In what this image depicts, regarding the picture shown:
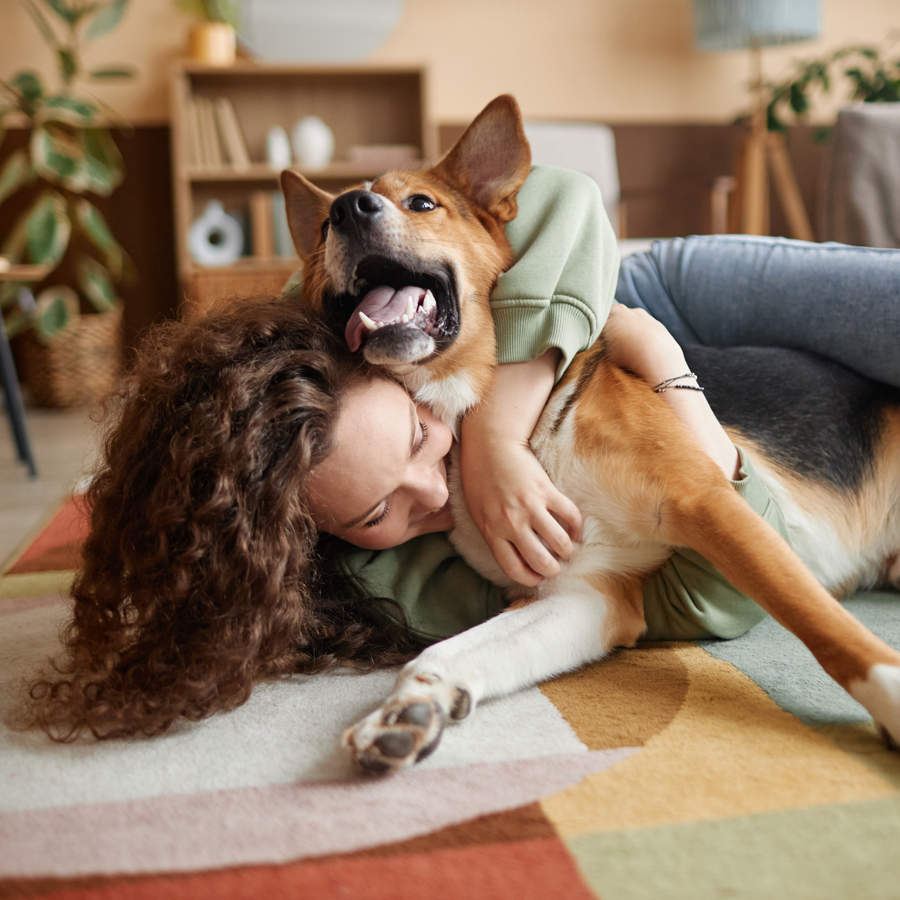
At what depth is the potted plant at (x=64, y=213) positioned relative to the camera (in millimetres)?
4684

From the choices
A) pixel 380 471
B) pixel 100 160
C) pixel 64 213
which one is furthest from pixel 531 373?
pixel 64 213

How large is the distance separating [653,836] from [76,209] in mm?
5060

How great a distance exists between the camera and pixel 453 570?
1.46 metres

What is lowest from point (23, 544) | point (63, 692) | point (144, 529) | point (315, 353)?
point (23, 544)

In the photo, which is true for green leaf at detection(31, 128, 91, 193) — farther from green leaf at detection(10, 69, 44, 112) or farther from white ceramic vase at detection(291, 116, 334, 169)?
white ceramic vase at detection(291, 116, 334, 169)

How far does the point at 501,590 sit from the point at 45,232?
4.08 m

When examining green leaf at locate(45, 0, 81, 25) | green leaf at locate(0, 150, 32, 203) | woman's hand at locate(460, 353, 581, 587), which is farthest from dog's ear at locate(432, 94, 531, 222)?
green leaf at locate(45, 0, 81, 25)

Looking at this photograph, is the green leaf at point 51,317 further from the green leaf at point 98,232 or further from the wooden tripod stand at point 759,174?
the wooden tripod stand at point 759,174

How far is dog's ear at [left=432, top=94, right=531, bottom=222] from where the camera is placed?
Answer: 58.2 inches

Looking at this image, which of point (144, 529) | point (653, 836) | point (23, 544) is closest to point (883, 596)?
point (653, 836)

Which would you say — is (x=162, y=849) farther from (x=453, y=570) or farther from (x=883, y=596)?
(x=883, y=596)

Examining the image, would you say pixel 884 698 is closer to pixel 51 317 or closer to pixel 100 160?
pixel 51 317

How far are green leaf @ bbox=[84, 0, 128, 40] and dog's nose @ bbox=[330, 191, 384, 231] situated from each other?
4.10 m

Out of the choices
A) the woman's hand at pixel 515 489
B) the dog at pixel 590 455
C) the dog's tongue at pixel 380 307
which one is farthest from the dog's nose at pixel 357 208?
the woman's hand at pixel 515 489
